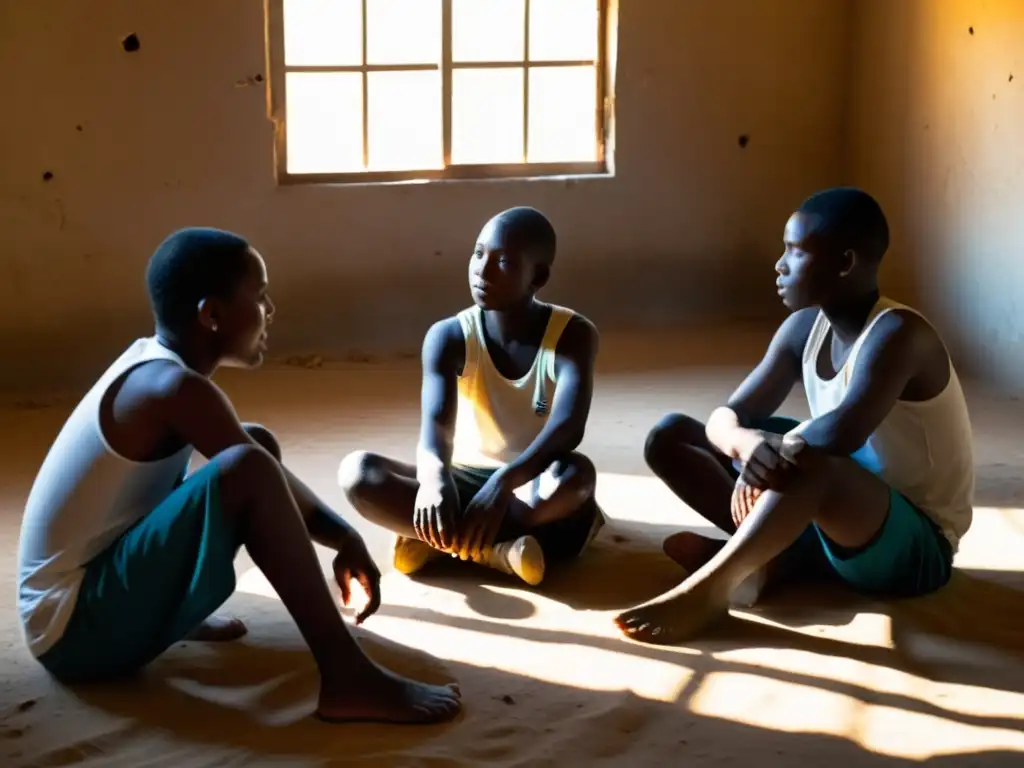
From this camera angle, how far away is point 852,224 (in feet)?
9.64

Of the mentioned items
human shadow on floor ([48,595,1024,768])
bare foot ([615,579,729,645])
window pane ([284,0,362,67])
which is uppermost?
window pane ([284,0,362,67])

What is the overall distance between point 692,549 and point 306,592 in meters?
1.08

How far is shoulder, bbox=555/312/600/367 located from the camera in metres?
3.24

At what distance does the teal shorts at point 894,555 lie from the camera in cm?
289

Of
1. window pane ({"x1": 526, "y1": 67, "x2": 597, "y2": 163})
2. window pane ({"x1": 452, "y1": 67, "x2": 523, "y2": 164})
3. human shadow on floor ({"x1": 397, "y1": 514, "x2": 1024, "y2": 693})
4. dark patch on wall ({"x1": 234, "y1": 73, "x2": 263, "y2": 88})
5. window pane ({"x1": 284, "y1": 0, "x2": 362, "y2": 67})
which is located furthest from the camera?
window pane ({"x1": 526, "y1": 67, "x2": 597, "y2": 163})

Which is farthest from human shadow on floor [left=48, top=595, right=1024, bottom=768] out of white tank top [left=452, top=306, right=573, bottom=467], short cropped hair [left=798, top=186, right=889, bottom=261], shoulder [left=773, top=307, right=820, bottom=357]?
short cropped hair [left=798, top=186, right=889, bottom=261]

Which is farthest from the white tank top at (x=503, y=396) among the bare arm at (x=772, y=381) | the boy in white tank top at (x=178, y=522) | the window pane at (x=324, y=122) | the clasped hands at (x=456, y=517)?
the window pane at (x=324, y=122)

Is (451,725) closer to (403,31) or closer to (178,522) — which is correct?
(178,522)

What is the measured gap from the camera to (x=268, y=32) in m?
5.45

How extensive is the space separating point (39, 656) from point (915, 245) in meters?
4.32

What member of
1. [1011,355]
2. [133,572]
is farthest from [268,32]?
[133,572]

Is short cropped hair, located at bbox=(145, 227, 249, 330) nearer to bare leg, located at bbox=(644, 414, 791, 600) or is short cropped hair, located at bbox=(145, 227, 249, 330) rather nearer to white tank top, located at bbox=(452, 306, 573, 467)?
white tank top, located at bbox=(452, 306, 573, 467)

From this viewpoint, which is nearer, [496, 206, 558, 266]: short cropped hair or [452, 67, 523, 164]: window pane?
[496, 206, 558, 266]: short cropped hair

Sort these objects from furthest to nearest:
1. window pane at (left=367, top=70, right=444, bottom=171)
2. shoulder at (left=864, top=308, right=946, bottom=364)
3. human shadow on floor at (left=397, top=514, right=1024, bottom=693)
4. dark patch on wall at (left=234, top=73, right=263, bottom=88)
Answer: window pane at (left=367, top=70, right=444, bottom=171) → dark patch on wall at (left=234, top=73, right=263, bottom=88) → shoulder at (left=864, top=308, right=946, bottom=364) → human shadow on floor at (left=397, top=514, right=1024, bottom=693)
